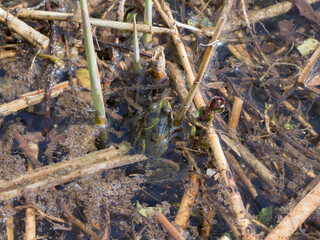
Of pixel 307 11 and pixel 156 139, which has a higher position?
pixel 307 11

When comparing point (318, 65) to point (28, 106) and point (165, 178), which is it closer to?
point (165, 178)

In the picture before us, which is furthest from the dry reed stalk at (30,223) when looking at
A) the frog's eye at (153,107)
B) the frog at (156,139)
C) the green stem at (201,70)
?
the green stem at (201,70)

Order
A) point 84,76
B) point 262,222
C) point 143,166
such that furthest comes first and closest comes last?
point 84,76
point 143,166
point 262,222

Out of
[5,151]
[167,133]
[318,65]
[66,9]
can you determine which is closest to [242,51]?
[318,65]

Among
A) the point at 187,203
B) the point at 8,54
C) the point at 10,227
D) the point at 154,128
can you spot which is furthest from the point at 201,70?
the point at 8,54

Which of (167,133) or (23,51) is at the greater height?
(23,51)

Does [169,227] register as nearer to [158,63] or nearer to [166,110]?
[166,110]
